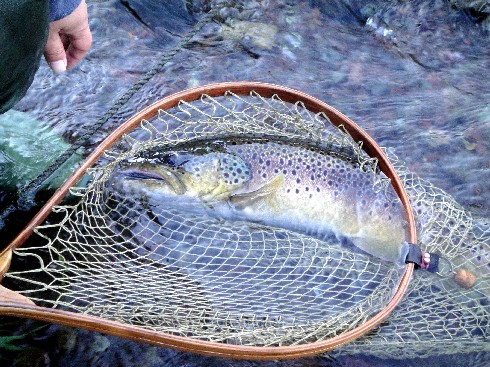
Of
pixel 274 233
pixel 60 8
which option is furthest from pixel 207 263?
pixel 60 8

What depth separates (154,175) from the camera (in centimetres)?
263

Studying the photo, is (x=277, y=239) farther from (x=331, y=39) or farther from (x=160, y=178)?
(x=331, y=39)

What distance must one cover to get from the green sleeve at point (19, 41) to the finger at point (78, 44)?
1.04ft

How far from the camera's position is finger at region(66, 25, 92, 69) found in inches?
85.0

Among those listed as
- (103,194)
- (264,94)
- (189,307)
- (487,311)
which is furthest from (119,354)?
(487,311)

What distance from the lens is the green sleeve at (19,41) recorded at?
1569 millimetres

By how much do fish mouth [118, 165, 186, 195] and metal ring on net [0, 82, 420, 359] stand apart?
0.07 metres

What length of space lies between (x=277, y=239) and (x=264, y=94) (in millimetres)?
790

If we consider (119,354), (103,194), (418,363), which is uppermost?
(103,194)

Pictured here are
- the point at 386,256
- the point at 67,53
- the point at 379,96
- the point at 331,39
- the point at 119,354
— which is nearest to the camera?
the point at 67,53

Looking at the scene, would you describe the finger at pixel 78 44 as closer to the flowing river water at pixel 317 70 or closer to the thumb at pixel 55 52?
the thumb at pixel 55 52

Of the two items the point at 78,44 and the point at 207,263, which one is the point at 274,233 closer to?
the point at 207,263

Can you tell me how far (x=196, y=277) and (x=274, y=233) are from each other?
1.68ft

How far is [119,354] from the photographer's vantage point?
256cm
